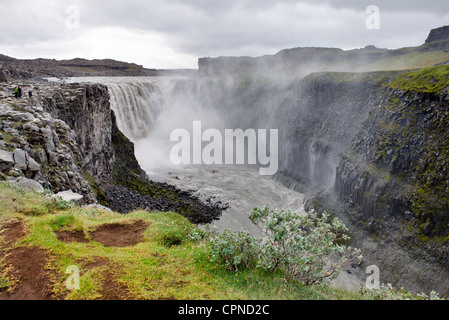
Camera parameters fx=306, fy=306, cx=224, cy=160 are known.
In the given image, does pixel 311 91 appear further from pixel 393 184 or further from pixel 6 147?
pixel 6 147

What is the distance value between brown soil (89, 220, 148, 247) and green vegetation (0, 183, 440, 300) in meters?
0.18

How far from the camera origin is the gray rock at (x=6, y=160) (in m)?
14.1

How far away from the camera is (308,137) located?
47.1 meters

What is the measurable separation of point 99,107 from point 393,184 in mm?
29452

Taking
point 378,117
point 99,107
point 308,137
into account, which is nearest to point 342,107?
point 308,137

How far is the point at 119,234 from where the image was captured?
11516 millimetres

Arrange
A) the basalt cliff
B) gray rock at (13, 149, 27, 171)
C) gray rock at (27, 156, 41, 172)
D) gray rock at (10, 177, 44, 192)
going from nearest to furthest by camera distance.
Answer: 1. gray rock at (10, 177, 44, 192)
2. gray rock at (13, 149, 27, 171)
3. gray rock at (27, 156, 41, 172)
4. the basalt cliff

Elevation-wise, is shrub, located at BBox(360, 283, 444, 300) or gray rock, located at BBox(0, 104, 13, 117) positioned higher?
gray rock, located at BBox(0, 104, 13, 117)

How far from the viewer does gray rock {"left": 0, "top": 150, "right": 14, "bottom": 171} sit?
46.2 feet

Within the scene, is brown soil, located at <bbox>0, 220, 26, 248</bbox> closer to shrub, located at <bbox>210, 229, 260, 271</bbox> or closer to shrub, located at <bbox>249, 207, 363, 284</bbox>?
shrub, located at <bbox>210, 229, 260, 271</bbox>

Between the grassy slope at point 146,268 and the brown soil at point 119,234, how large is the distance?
0.30 m

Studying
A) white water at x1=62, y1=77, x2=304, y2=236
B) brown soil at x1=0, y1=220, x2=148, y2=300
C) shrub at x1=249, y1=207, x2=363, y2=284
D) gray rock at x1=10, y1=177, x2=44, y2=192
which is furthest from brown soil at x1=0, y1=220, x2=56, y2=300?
white water at x1=62, y1=77, x2=304, y2=236

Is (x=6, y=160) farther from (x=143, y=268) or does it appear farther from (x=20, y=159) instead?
(x=143, y=268)

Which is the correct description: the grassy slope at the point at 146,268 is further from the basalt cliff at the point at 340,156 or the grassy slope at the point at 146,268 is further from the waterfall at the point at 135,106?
the waterfall at the point at 135,106
